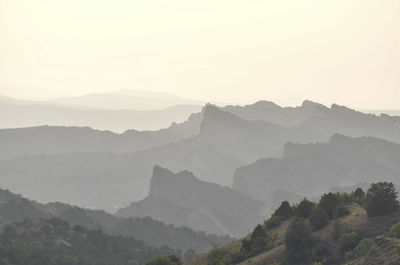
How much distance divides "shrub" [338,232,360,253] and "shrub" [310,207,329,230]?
874cm

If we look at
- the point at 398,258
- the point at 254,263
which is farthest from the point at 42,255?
the point at 398,258

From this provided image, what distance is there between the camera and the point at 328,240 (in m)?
69.8

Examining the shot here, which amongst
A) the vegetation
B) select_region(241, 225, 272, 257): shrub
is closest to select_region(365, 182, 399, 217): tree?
select_region(241, 225, 272, 257): shrub

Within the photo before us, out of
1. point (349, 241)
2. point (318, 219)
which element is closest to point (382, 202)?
point (349, 241)

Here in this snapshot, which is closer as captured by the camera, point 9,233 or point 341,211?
point 341,211

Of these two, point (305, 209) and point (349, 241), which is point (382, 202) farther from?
point (305, 209)

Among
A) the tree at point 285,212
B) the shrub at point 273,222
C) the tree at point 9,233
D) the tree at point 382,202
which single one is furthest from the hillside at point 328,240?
the tree at point 9,233

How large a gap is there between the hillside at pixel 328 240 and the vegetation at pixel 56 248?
89534mm

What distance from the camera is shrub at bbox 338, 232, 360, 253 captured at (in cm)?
6525

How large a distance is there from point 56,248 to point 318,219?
12498 centimetres

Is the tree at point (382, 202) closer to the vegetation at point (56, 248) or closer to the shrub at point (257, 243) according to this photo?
the shrub at point (257, 243)

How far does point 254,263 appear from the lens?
2783 inches

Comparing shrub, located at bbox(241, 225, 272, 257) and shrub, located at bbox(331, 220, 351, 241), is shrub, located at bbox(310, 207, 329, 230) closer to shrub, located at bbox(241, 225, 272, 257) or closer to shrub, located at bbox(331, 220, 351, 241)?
shrub, located at bbox(331, 220, 351, 241)

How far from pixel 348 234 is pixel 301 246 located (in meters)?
6.48
